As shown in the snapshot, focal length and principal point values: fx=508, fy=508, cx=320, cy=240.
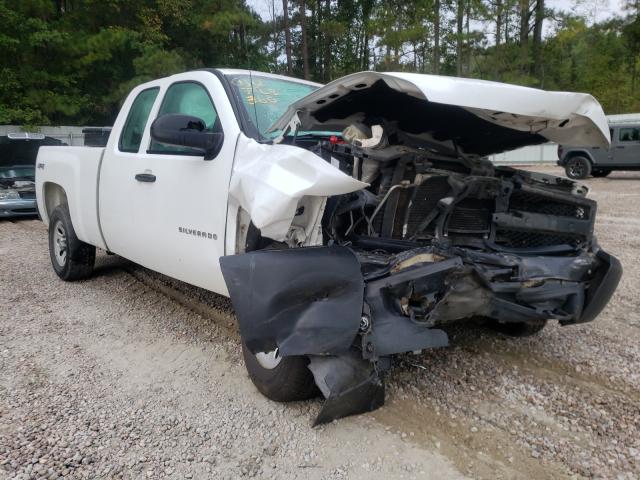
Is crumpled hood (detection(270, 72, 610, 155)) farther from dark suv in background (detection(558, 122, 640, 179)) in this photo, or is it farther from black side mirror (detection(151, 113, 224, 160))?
dark suv in background (detection(558, 122, 640, 179))

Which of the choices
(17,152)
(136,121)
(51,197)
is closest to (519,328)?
(136,121)

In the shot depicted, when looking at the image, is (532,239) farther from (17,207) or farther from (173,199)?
(17,207)

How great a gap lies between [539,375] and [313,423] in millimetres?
1603

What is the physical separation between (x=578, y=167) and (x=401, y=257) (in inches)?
725

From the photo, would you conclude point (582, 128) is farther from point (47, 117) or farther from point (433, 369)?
point (47, 117)

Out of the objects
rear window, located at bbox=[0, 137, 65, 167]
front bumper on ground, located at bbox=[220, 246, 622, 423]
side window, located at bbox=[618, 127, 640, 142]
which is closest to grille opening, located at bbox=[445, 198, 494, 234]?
front bumper on ground, located at bbox=[220, 246, 622, 423]

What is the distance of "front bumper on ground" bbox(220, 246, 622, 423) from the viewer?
239 centimetres

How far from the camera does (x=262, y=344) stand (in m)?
2.42

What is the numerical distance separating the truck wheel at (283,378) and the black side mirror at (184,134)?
1.35 metres

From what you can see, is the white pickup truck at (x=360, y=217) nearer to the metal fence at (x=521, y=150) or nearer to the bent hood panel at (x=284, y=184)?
the bent hood panel at (x=284, y=184)

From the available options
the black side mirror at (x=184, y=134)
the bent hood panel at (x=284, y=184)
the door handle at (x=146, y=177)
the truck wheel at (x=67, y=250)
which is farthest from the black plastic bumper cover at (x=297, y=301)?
the truck wheel at (x=67, y=250)

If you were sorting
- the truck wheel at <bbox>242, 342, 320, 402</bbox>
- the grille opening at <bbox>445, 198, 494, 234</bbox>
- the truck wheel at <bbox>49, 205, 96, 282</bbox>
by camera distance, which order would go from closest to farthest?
the truck wheel at <bbox>242, 342, 320, 402</bbox> < the grille opening at <bbox>445, 198, 494, 234</bbox> < the truck wheel at <bbox>49, 205, 96, 282</bbox>

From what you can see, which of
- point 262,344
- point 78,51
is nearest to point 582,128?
point 262,344

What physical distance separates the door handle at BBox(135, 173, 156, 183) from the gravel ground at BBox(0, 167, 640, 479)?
1227 millimetres
